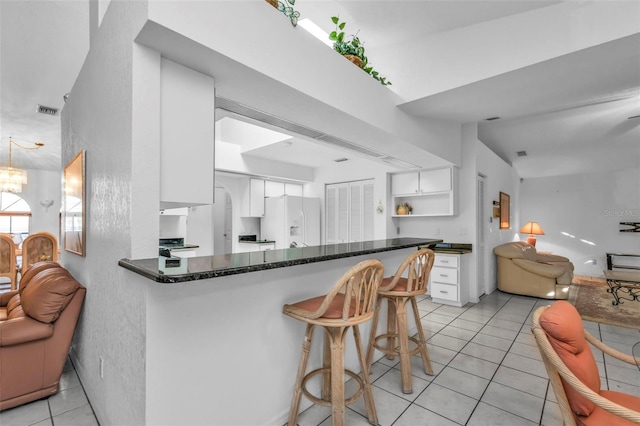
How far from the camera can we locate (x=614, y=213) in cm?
693

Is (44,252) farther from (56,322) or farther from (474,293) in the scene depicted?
(474,293)

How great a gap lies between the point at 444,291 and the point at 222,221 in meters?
5.35

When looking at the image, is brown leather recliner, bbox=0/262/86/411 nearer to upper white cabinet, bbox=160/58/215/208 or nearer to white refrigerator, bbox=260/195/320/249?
upper white cabinet, bbox=160/58/215/208

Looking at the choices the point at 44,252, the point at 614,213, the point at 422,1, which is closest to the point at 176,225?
the point at 44,252

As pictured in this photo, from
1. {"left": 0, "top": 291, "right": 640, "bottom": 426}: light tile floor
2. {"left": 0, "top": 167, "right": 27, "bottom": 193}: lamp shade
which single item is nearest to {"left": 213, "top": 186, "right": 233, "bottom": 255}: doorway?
{"left": 0, "top": 167, "right": 27, "bottom": 193}: lamp shade

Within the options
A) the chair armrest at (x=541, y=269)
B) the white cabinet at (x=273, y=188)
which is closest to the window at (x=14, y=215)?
the white cabinet at (x=273, y=188)

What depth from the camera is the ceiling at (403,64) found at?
2559mm

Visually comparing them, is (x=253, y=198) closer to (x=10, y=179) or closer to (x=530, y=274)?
(x=10, y=179)

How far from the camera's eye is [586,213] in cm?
727

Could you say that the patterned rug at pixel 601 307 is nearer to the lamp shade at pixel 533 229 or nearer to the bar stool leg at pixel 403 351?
the lamp shade at pixel 533 229

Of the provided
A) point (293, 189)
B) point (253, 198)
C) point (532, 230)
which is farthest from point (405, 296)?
point (532, 230)

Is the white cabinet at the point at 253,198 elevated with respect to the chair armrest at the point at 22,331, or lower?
elevated

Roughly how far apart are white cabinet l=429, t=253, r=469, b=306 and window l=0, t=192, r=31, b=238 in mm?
10254

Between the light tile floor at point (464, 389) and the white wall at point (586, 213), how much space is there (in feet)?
15.6
